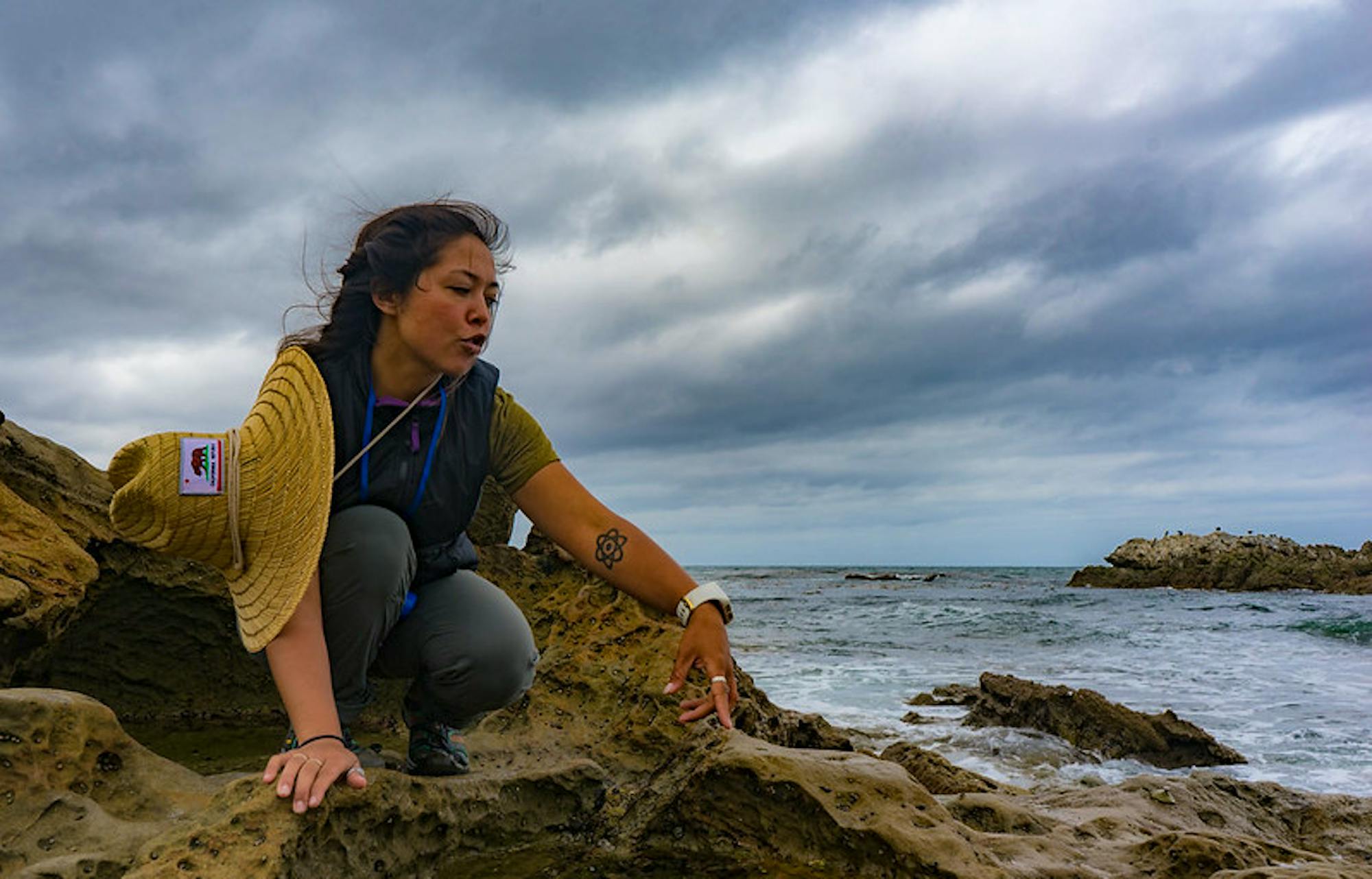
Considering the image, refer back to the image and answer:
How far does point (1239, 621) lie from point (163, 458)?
21635 millimetres

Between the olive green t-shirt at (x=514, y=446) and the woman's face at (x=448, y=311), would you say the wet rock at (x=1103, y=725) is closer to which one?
the olive green t-shirt at (x=514, y=446)

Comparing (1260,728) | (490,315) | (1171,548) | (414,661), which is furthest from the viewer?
(1171,548)

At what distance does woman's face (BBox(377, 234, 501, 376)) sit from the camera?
6.52ft

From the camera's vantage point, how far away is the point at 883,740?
6.20 meters

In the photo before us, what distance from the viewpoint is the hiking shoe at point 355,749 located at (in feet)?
6.17

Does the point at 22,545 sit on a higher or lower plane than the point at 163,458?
lower

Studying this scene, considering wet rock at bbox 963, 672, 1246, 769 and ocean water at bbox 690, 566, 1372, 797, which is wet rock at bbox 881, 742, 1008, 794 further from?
wet rock at bbox 963, 672, 1246, 769

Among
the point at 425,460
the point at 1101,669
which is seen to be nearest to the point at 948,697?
the point at 1101,669

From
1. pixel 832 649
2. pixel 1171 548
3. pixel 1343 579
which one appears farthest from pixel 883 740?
pixel 1171 548

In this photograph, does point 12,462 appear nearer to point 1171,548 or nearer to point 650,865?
point 650,865

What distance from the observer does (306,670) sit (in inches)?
71.5

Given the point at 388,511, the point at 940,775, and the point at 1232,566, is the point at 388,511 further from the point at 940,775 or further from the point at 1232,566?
Answer: the point at 1232,566

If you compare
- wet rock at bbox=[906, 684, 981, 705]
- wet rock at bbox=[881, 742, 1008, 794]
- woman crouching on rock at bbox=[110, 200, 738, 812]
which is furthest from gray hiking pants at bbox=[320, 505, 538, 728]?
wet rock at bbox=[906, 684, 981, 705]

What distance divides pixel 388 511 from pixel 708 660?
0.84 meters
